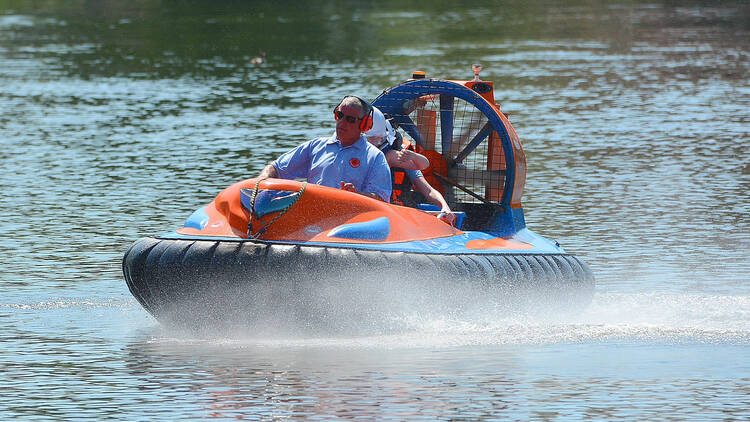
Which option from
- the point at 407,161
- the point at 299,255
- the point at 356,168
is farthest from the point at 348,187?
the point at 407,161

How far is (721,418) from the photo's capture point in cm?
749

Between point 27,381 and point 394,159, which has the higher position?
point 394,159

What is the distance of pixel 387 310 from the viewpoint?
31.1 feet

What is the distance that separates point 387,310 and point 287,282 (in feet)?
2.06

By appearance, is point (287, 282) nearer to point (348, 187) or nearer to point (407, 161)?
point (348, 187)

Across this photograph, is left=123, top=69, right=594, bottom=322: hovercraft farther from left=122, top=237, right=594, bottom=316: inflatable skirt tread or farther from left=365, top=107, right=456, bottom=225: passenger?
left=365, top=107, right=456, bottom=225: passenger

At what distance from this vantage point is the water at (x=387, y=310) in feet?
26.5

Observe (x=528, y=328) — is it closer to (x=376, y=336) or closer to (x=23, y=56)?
(x=376, y=336)

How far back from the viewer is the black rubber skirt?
30.4ft

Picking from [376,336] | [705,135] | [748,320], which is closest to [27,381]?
[376,336]

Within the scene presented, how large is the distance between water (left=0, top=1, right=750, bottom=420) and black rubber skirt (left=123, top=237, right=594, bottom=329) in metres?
0.13

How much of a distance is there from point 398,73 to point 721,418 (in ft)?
77.4

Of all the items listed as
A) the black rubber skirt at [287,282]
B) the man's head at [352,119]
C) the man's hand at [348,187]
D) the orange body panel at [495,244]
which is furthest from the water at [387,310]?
the man's head at [352,119]

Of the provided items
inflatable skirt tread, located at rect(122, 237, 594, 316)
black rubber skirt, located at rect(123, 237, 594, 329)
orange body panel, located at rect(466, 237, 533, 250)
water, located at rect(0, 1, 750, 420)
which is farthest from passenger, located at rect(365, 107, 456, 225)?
water, located at rect(0, 1, 750, 420)
